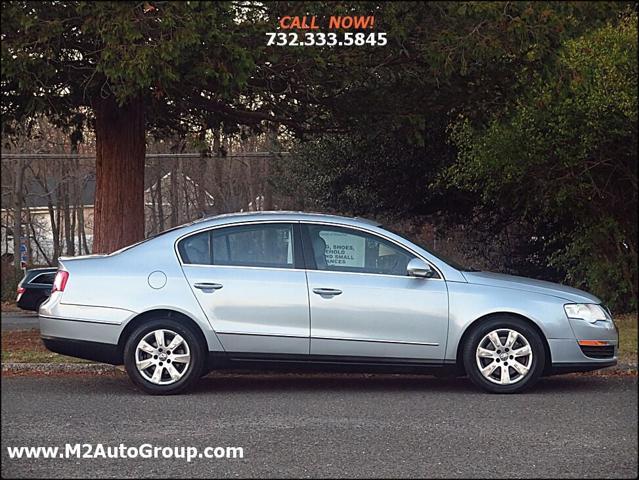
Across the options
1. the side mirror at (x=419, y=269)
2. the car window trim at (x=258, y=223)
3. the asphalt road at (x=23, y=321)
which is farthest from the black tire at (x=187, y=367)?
the side mirror at (x=419, y=269)

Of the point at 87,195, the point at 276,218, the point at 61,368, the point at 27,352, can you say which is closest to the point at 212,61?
the point at 276,218

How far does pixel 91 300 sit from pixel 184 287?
781 millimetres

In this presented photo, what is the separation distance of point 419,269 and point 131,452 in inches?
130

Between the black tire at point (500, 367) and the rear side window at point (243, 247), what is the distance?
165cm

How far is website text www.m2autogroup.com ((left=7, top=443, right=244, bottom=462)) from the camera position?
6.13 meters

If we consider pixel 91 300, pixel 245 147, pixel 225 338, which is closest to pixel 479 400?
pixel 225 338

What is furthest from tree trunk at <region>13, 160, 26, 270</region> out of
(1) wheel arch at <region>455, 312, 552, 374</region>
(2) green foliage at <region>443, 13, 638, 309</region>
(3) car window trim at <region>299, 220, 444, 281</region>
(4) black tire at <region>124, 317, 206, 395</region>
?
(1) wheel arch at <region>455, 312, 552, 374</region>

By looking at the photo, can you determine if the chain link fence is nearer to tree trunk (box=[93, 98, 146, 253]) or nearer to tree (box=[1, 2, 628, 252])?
tree trunk (box=[93, 98, 146, 253])

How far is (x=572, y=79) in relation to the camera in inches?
460

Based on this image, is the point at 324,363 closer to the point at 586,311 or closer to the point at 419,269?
the point at 419,269

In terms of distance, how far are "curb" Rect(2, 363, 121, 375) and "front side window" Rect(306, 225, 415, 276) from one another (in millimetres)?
2481

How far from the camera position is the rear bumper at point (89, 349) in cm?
864

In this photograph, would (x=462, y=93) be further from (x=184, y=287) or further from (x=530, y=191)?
(x=184, y=287)

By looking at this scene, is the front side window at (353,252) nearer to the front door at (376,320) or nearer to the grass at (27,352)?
the front door at (376,320)
